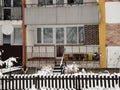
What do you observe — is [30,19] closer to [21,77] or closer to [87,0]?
[87,0]

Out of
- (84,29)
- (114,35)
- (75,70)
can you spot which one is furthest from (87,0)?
(75,70)

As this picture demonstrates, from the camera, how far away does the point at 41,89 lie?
1559 cm

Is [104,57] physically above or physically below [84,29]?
below

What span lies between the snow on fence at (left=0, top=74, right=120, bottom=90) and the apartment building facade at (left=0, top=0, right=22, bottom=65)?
12.1 m

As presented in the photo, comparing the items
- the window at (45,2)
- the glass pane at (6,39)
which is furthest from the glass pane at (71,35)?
the glass pane at (6,39)

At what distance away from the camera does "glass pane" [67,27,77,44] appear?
1085 inches

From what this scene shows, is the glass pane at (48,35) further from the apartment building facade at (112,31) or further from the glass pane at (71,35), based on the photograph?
the apartment building facade at (112,31)

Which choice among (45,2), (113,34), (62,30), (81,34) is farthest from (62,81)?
(45,2)

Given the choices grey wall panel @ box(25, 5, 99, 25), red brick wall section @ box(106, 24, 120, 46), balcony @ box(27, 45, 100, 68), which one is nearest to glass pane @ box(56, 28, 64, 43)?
balcony @ box(27, 45, 100, 68)

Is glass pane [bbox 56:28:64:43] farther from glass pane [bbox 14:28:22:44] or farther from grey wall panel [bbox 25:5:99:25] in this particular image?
glass pane [bbox 14:28:22:44]

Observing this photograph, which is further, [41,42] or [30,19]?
[41,42]

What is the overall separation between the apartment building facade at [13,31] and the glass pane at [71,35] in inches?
168

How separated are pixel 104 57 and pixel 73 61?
2393 mm

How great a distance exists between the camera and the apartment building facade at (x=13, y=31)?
92.6ft
